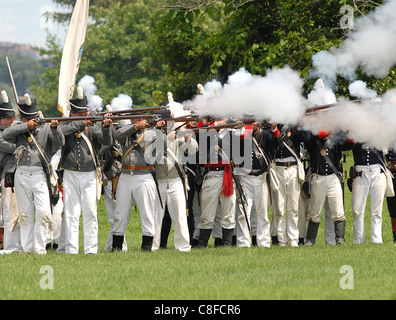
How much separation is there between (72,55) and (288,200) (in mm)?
4332

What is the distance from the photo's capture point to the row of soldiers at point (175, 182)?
1106 cm

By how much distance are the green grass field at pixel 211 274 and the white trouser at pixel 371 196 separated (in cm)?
75

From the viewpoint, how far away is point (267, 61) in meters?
14.6

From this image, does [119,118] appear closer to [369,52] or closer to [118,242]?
[118,242]

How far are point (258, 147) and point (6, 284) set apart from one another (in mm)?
5109

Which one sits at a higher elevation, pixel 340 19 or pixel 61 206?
pixel 340 19

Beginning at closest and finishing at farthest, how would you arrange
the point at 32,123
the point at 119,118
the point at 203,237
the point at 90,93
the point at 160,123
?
the point at 119,118, the point at 160,123, the point at 32,123, the point at 203,237, the point at 90,93

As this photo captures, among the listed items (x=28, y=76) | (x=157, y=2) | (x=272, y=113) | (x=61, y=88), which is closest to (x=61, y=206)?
(x=61, y=88)

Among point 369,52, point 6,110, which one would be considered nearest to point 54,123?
point 6,110

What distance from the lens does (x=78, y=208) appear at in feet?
36.4

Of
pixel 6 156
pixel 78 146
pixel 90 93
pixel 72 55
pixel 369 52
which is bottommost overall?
pixel 6 156

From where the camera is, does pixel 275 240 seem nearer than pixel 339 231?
No

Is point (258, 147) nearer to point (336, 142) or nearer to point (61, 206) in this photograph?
point (336, 142)

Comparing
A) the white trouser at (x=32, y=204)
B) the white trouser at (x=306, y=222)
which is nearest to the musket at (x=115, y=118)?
the white trouser at (x=32, y=204)
